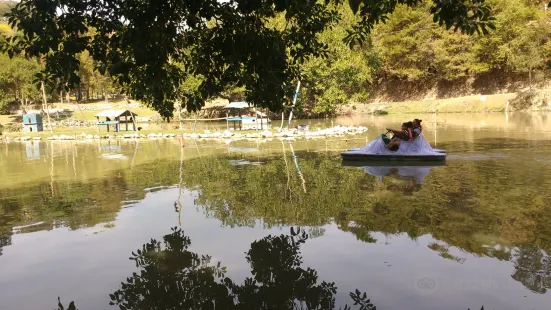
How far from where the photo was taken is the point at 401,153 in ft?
50.6

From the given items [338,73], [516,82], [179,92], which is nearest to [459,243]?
[179,92]

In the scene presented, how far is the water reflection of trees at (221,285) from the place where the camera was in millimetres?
5547

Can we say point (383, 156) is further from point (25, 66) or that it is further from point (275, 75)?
point (25, 66)

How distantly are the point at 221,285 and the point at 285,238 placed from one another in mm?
2123

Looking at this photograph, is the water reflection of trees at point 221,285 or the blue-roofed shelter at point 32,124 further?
the blue-roofed shelter at point 32,124

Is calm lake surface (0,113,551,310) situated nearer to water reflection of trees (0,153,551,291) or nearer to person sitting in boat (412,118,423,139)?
water reflection of trees (0,153,551,291)

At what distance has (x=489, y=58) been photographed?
195 ft

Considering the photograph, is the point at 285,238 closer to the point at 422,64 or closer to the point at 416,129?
the point at 416,129

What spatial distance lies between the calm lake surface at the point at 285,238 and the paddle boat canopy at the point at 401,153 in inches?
29.9

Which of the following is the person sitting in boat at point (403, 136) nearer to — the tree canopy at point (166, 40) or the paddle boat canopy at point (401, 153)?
the paddle boat canopy at point (401, 153)

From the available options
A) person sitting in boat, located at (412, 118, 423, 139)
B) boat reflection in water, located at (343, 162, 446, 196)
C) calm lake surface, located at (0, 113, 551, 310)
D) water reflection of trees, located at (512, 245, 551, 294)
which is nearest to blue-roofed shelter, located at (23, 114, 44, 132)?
calm lake surface, located at (0, 113, 551, 310)

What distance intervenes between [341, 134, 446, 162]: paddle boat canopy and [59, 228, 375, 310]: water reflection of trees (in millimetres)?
8847

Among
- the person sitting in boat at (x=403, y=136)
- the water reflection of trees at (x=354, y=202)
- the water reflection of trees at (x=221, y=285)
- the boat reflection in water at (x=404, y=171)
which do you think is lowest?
the water reflection of trees at (x=221, y=285)

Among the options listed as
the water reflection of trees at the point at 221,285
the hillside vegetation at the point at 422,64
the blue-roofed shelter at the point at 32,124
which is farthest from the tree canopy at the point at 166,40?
the blue-roofed shelter at the point at 32,124
